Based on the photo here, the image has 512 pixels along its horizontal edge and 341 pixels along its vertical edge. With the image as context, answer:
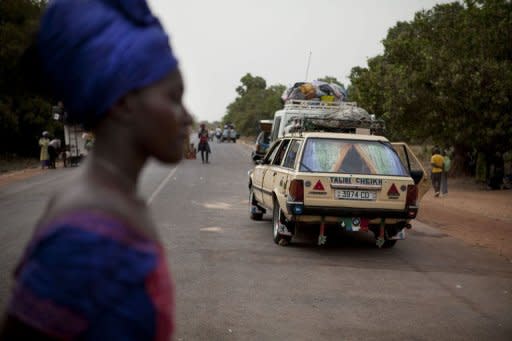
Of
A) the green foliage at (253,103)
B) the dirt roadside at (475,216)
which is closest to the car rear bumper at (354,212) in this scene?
the dirt roadside at (475,216)

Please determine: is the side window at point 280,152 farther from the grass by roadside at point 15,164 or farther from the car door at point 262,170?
the grass by roadside at point 15,164

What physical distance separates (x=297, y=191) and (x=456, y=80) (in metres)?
13.6

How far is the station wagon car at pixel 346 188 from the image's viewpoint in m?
9.01

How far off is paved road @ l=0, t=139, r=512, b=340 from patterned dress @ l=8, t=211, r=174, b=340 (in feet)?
12.8

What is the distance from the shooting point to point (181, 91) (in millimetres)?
1473

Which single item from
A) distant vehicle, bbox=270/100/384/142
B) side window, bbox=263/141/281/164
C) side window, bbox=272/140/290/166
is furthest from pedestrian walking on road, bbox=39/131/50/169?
side window, bbox=272/140/290/166

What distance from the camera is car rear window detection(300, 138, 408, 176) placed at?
30.7ft

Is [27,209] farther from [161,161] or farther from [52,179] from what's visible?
[161,161]

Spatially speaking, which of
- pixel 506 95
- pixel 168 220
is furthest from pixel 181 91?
pixel 506 95

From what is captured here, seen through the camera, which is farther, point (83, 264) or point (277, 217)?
point (277, 217)

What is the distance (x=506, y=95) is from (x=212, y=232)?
1401 cm

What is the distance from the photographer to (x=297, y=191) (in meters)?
8.97

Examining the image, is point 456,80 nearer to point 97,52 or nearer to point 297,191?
point 297,191

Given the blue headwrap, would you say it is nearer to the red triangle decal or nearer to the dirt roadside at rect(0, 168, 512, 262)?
the red triangle decal
